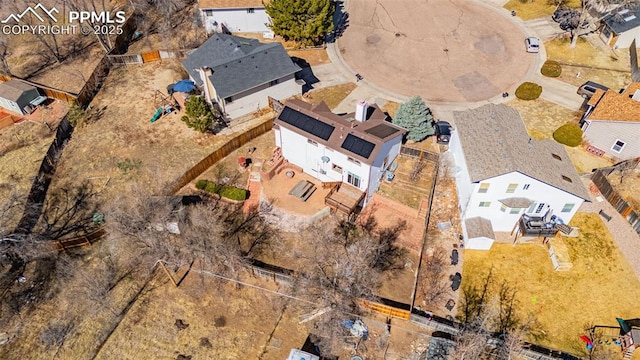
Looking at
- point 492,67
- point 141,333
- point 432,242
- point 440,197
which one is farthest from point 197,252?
point 492,67

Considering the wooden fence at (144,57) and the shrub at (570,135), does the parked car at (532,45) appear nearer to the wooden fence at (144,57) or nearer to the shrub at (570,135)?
the shrub at (570,135)

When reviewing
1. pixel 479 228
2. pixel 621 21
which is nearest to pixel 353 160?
pixel 479 228

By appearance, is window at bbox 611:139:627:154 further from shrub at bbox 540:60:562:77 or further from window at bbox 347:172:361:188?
window at bbox 347:172:361:188

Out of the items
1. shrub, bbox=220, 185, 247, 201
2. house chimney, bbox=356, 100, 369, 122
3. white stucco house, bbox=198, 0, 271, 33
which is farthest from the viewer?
white stucco house, bbox=198, 0, 271, 33

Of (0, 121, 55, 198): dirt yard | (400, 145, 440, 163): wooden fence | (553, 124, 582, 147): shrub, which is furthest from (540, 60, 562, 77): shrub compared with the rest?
(0, 121, 55, 198): dirt yard

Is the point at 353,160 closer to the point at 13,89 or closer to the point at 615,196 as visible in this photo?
the point at 615,196

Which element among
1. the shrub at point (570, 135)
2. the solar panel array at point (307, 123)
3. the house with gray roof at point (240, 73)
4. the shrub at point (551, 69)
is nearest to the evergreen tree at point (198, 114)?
the house with gray roof at point (240, 73)
